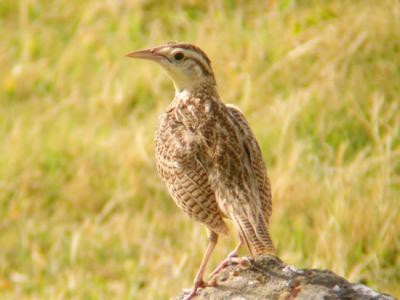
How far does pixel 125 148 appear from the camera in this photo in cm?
1080

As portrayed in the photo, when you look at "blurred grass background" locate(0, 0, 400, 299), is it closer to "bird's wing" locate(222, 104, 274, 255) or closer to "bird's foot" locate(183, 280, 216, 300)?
"bird's wing" locate(222, 104, 274, 255)

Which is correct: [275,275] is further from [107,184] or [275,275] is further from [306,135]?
[107,184]

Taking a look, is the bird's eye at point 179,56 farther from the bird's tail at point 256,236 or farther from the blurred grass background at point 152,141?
the blurred grass background at point 152,141

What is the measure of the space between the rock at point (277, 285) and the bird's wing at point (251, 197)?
123 millimetres

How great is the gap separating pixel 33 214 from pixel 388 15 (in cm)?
427

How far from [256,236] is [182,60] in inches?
57.3

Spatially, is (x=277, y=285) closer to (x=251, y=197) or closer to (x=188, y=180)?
(x=251, y=197)

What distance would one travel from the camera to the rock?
18.3 feet

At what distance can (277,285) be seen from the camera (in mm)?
5727

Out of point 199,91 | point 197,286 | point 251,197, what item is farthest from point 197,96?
point 197,286

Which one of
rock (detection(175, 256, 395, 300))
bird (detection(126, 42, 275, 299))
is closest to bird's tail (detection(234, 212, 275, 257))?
bird (detection(126, 42, 275, 299))

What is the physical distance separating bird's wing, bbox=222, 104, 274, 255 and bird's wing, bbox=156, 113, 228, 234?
17cm

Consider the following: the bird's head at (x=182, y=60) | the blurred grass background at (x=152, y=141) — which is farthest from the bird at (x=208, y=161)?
the blurred grass background at (x=152, y=141)

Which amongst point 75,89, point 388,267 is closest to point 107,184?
point 75,89
